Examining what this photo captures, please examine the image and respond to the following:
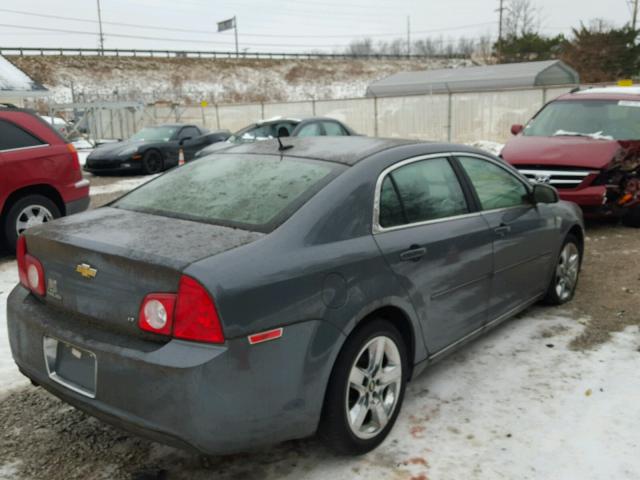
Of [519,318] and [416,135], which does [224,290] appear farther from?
[416,135]

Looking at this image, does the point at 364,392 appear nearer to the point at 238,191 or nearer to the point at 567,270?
the point at 238,191

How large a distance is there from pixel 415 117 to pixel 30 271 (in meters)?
21.7

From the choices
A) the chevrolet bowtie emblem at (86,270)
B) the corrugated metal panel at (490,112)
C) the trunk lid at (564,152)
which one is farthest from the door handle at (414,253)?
the corrugated metal panel at (490,112)

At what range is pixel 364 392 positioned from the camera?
2934 millimetres

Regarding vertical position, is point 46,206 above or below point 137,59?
below

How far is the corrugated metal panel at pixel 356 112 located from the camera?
25.1 meters

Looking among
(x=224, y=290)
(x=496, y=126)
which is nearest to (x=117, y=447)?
(x=224, y=290)

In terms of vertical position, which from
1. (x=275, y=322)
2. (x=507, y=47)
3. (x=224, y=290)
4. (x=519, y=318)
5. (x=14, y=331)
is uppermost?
(x=507, y=47)

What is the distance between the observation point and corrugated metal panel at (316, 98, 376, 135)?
2512cm

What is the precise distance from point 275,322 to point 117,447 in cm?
132

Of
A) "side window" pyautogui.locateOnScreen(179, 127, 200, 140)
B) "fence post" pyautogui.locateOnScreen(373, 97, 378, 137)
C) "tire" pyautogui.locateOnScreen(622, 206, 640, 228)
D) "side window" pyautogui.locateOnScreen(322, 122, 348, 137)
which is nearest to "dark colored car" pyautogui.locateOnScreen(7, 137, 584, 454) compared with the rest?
"tire" pyautogui.locateOnScreen(622, 206, 640, 228)

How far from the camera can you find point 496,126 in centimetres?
2155

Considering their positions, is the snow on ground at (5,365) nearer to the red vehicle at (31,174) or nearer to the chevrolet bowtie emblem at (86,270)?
the red vehicle at (31,174)

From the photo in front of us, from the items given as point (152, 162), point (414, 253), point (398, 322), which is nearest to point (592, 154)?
point (414, 253)
